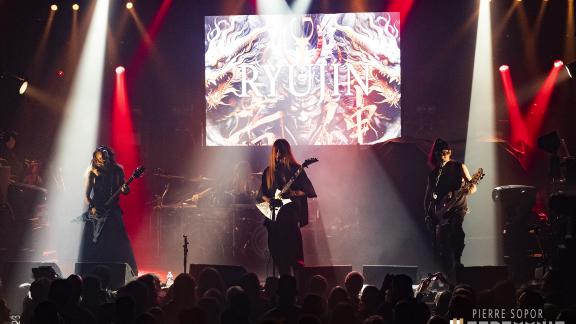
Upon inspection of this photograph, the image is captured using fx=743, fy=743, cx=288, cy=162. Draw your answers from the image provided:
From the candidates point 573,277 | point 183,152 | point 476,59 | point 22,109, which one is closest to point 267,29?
point 183,152

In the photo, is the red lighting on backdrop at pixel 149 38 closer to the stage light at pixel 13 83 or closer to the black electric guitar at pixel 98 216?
the stage light at pixel 13 83

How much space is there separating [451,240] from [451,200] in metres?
0.54

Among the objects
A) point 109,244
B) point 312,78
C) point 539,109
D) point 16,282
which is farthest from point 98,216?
point 539,109

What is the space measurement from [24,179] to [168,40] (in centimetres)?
453

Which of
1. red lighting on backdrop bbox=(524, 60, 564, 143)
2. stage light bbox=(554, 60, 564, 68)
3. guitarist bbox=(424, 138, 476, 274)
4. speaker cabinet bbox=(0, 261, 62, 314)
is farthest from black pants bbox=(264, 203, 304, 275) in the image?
stage light bbox=(554, 60, 564, 68)

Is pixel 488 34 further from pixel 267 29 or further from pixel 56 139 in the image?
pixel 56 139

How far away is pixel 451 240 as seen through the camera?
32.9 ft

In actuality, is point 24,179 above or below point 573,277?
above

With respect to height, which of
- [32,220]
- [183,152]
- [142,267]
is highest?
[183,152]

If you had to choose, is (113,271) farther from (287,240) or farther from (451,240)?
(451,240)

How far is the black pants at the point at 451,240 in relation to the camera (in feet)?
32.8

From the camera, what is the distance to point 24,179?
14.5 m

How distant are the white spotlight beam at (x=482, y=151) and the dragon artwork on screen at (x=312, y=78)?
1.74 meters

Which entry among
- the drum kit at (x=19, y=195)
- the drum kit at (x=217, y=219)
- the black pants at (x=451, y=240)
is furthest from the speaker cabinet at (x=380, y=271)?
the drum kit at (x=19, y=195)
